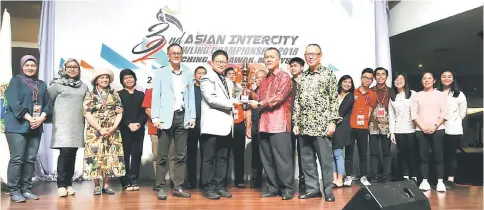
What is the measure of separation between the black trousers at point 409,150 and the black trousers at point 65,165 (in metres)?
3.09

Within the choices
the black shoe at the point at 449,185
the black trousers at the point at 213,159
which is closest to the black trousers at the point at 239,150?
the black trousers at the point at 213,159

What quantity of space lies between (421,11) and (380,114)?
2153 millimetres

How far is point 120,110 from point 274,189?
1.52 meters

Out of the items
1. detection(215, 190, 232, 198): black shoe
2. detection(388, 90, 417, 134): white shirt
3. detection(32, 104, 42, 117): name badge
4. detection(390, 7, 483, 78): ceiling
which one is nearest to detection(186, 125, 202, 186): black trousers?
detection(215, 190, 232, 198): black shoe

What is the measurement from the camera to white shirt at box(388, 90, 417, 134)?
4.07 meters

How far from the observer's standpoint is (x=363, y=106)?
4285mm

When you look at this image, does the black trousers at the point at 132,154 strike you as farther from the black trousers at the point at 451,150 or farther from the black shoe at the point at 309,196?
the black trousers at the point at 451,150

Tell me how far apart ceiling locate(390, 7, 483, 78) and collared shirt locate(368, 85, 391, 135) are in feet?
6.75

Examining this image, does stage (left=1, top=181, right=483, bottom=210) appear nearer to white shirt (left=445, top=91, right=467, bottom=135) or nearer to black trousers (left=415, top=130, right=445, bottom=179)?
black trousers (left=415, top=130, right=445, bottom=179)

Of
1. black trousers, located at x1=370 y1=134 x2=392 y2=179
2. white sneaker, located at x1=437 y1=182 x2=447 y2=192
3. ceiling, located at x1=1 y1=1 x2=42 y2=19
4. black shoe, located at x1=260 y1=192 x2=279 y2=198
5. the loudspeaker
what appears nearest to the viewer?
the loudspeaker

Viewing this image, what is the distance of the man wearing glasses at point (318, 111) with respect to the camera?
3.30 metres

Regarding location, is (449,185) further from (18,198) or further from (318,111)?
(18,198)

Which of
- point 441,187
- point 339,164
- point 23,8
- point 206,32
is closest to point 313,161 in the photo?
point 339,164

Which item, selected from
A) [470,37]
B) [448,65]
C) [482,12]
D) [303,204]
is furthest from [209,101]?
[448,65]
